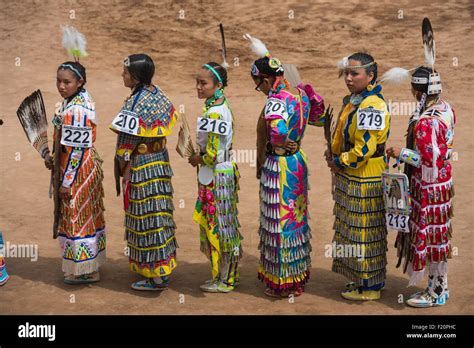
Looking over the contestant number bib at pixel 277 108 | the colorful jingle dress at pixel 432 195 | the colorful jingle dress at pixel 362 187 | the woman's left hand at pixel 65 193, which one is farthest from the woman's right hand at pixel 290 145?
the woman's left hand at pixel 65 193

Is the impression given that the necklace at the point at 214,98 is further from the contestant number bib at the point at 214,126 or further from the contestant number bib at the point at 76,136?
the contestant number bib at the point at 76,136

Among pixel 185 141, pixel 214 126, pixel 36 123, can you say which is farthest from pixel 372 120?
pixel 36 123

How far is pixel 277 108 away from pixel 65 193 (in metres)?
2.37

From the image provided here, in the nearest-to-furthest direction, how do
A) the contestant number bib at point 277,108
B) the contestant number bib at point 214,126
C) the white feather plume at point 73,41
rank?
the contestant number bib at point 277,108, the contestant number bib at point 214,126, the white feather plume at point 73,41

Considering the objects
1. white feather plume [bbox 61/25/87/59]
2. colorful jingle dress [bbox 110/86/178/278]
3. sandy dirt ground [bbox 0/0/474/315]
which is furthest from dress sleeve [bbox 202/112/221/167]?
white feather plume [bbox 61/25/87/59]

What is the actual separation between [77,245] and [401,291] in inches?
134

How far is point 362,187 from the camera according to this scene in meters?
7.77

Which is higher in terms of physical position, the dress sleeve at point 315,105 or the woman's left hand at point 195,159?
the dress sleeve at point 315,105

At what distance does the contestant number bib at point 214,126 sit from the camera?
7.83m

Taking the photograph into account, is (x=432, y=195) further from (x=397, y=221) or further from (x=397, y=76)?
(x=397, y=76)

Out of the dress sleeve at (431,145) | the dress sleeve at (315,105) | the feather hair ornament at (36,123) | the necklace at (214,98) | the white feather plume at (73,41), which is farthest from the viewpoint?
the feather hair ornament at (36,123)

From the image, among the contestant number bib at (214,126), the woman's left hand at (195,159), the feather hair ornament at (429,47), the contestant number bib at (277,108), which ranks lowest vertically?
the woman's left hand at (195,159)

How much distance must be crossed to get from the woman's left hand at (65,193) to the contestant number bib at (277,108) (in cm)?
222

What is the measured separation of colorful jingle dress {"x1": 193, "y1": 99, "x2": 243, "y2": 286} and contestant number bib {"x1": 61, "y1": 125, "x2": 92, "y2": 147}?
112 centimetres
